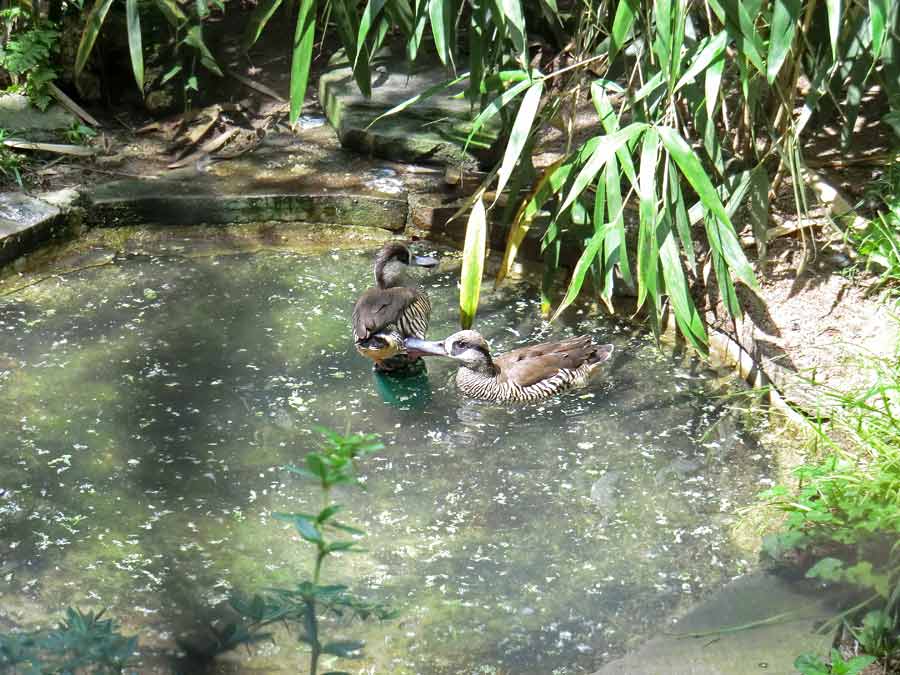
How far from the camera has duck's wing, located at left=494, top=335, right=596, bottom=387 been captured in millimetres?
5449

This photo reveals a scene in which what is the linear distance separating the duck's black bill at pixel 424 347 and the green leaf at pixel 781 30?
2.12 m

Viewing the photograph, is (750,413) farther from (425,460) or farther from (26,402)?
(26,402)

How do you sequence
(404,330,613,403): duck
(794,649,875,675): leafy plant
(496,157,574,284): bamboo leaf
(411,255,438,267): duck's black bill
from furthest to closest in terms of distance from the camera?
(411,255,438,267): duck's black bill < (404,330,613,403): duck < (496,157,574,284): bamboo leaf < (794,649,875,675): leafy plant

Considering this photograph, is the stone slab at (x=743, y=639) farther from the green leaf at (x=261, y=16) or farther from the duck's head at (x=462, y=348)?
the green leaf at (x=261, y=16)

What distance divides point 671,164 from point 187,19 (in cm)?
447

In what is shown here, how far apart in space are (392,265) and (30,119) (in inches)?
134

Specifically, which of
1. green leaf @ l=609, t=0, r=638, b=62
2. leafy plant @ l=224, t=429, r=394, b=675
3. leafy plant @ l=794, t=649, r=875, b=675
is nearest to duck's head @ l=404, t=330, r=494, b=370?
green leaf @ l=609, t=0, r=638, b=62

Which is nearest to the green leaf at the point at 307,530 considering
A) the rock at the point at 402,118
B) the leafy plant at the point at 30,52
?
the rock at the point at 402,118

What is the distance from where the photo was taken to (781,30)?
435 centimetres

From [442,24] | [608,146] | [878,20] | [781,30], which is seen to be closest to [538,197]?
[608,146]

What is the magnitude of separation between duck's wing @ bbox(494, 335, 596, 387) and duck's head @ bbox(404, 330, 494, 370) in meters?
0.09

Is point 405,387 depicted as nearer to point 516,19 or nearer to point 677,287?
point 677,287

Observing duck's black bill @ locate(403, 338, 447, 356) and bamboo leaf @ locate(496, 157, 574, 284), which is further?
duck's black bill @ locate(403, 338, 447, 356)

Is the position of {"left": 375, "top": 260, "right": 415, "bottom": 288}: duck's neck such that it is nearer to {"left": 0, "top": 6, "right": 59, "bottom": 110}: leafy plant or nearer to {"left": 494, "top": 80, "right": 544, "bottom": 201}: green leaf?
{"left": 494, "top": 80, "right": 544, "bottom": 201}: green leaf
